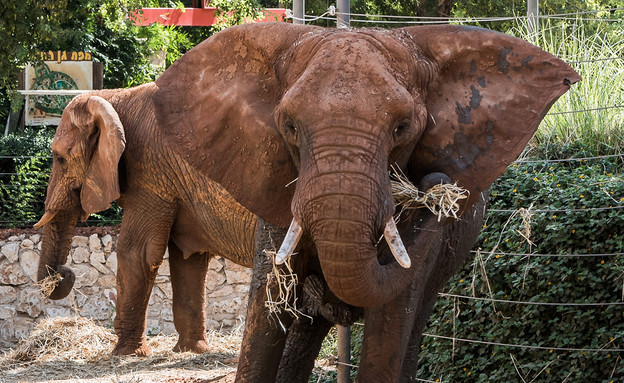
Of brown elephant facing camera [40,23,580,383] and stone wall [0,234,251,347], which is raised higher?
brown elephant facing camera [40,23,580,383]

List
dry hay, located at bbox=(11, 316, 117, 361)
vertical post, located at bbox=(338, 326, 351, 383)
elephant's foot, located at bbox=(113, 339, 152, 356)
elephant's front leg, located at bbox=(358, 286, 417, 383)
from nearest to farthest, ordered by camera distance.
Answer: elephant's front leg, located at bbox=(358, 286, 417, 383) → vertical post, located at bbox=(338, 326, 351, 383) → elephant's foot, located at bbox=(113, 339, 152, 356) → dry hay, located at bbox=(11, 316, 117, 361)

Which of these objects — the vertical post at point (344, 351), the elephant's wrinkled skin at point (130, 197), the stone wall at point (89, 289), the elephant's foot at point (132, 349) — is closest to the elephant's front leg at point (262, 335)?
the vertical post at point (344, 351)

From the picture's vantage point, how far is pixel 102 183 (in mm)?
8195

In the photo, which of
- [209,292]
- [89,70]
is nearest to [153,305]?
[209,292]

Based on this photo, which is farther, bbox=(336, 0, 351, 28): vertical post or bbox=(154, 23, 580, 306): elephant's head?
bbox=(336, 0, 351, 28): vertical post

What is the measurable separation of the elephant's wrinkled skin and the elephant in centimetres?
346

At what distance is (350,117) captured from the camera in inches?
139

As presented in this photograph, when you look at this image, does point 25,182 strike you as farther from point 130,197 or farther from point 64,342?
point 130,197

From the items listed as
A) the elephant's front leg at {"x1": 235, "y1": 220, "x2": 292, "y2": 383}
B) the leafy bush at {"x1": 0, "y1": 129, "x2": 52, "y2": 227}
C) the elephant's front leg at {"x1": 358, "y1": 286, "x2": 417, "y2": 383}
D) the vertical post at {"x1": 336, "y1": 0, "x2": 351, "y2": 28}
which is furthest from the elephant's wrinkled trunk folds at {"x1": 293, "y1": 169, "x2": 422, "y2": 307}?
the leafy bush at {"x1": 0, "y1": 129, "x2": 52, "y2": 227}

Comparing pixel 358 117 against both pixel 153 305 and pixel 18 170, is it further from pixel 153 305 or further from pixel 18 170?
pixel 18 170

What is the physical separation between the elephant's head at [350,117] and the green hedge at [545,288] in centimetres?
209

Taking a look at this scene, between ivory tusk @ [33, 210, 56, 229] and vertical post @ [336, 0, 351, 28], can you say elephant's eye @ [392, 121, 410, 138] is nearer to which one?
vertical post @ [336, 0, 351, 28]

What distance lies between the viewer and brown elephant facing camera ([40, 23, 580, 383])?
3.50 meters

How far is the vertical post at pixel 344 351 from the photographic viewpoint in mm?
6461
